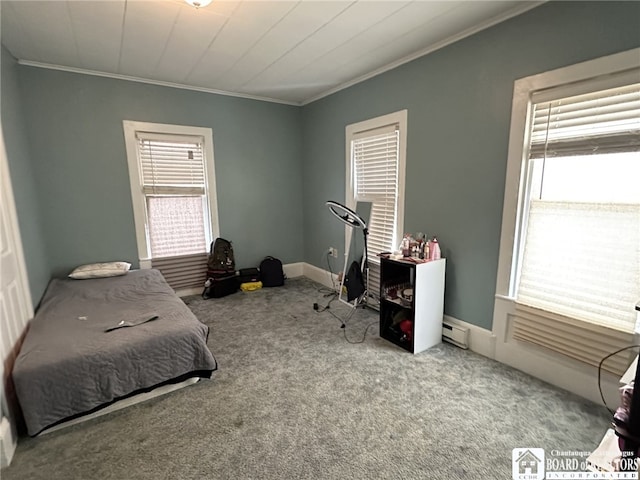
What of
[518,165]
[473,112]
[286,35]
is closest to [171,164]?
[286,35]

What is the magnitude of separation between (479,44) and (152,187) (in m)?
3.46

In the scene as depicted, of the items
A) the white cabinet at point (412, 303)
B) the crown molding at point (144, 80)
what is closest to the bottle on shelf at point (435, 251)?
the white cabinet at point (412, 303)

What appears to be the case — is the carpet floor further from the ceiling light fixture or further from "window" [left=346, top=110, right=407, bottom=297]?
the ceiling light fixture

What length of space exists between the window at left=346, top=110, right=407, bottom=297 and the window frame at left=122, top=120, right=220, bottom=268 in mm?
1710

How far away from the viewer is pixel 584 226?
6.26 ft

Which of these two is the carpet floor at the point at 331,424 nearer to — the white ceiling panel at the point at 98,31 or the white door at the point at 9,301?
the white door at the point at 9,301

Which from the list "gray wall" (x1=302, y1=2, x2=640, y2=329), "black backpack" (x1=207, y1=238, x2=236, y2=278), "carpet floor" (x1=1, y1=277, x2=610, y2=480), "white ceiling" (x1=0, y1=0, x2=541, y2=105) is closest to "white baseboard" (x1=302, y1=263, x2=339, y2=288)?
"black backpack" (x1=207, y1=238, x2=236, y2=278)

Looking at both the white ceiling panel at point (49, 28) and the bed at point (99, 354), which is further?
the white ceiling panel at point (49, 28)

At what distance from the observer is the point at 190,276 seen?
3926 mm

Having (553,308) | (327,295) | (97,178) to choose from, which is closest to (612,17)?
(553,308)

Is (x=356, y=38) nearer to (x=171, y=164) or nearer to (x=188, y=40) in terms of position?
(x=188, y=40)

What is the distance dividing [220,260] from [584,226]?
3509 mm

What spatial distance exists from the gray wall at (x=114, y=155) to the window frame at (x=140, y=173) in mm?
67

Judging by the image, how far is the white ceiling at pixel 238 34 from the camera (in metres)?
2.00
